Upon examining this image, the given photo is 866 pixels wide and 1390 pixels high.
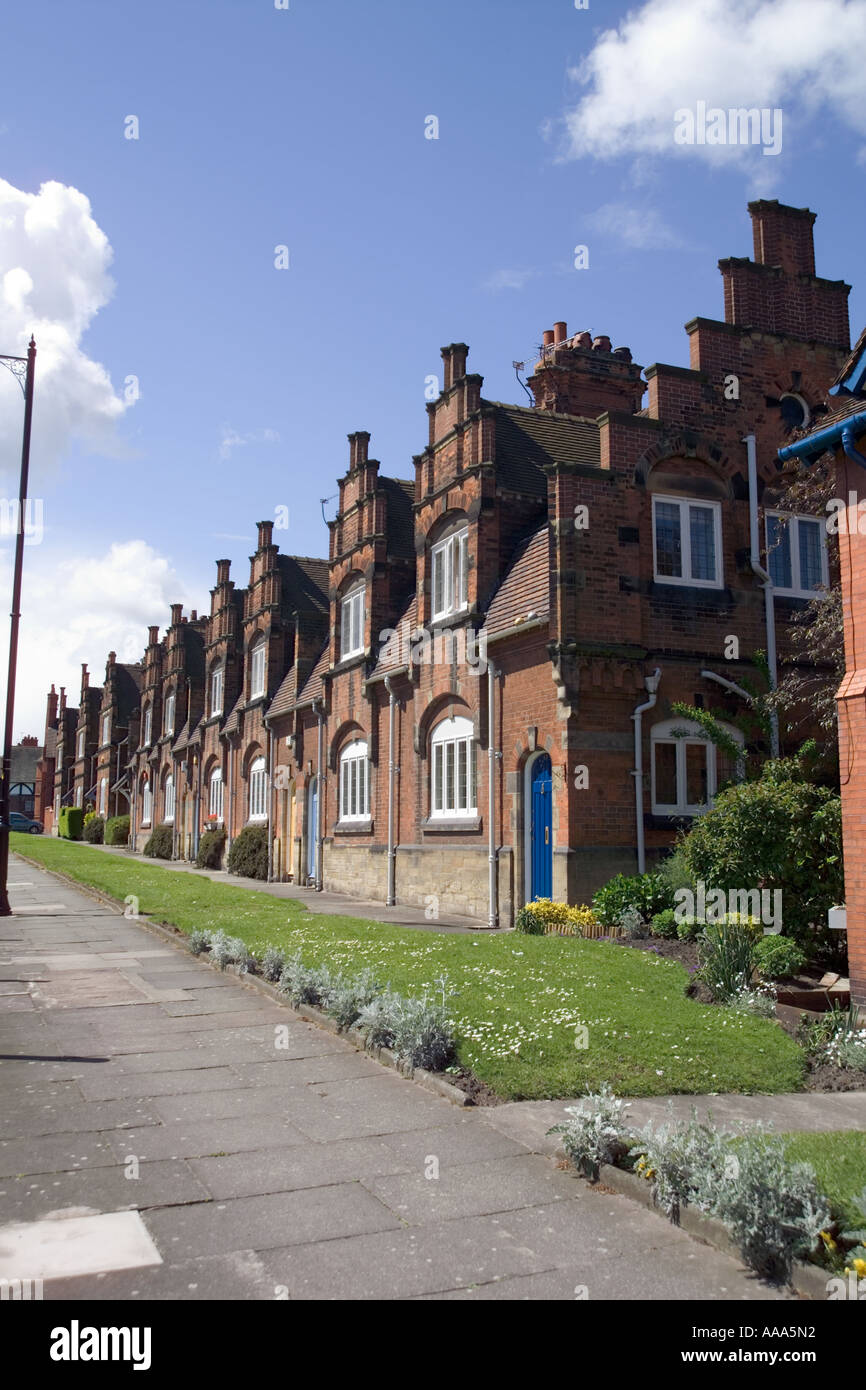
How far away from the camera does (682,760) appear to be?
57.2 ft

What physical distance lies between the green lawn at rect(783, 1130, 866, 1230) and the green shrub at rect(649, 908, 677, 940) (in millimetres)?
7688

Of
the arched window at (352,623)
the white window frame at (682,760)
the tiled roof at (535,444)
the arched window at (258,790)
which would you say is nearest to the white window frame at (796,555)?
the white window frame at (682,760)

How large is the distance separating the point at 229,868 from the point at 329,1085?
92.4 feet

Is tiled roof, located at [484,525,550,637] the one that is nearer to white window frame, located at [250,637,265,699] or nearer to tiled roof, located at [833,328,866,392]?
tiled roof, located at [833,328,866,392]

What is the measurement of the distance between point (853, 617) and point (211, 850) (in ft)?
102

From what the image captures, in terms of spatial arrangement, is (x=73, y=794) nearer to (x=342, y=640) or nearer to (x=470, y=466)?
(x=342, y=640)

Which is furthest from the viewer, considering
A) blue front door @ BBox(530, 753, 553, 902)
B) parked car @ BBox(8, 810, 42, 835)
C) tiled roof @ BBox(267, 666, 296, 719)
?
parked car @ BBox(8, 810, 42, 835)

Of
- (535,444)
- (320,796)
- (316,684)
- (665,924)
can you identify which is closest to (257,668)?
(316,684)

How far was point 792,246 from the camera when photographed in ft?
65.3

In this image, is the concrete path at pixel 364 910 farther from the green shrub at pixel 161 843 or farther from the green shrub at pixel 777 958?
the green shrub at pixel 161 843

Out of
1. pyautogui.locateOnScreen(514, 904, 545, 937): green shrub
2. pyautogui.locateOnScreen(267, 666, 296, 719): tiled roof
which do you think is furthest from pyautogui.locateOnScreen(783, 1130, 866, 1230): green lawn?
pyautogui.locateOnScreen(267, 666, 296, 719): tiled roof

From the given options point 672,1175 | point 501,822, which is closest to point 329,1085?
point 672,1175

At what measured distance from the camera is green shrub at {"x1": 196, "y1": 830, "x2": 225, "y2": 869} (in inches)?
1497

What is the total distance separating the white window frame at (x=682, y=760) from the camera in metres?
17.1
